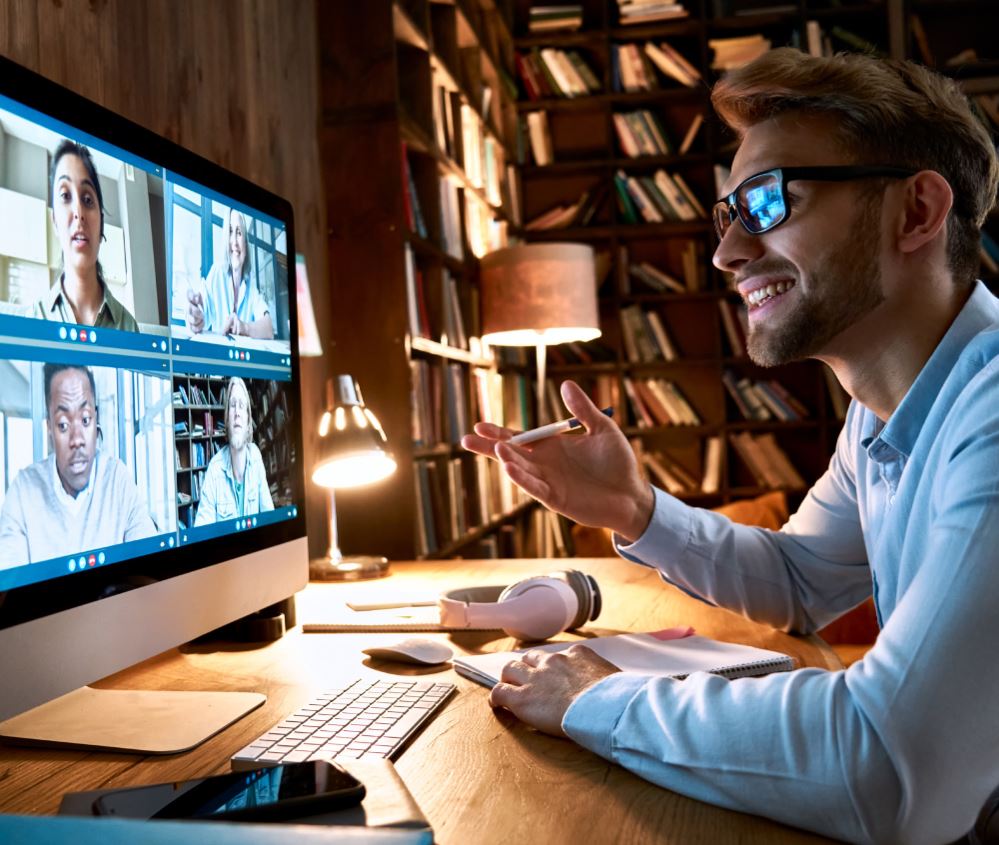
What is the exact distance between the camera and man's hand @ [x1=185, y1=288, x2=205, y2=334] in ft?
3.07

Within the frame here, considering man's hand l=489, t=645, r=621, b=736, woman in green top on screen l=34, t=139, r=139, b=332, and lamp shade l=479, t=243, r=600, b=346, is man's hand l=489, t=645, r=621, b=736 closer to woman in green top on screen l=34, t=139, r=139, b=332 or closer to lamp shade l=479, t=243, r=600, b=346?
woman in green top on screen l=34, t=139, r=139, b=332

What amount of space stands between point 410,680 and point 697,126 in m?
3.79

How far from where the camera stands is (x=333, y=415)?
1.69 metres

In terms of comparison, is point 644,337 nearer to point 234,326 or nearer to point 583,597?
point 583,597

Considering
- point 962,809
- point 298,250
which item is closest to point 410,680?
point 962,809

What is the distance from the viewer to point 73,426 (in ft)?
2.44

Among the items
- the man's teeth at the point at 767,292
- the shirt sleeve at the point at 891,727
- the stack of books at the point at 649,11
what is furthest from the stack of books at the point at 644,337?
the shirt sleeve at the point at 891,727

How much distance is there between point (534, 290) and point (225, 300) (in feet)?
7.08

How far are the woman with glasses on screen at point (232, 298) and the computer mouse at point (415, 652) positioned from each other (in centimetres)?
40

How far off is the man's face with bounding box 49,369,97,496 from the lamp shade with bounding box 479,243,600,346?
2.40 m

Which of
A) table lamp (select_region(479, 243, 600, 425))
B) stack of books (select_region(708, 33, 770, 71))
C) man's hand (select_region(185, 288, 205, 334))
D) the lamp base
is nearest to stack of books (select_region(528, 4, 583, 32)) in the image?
stack of books (select_region(708, 33, 770, 71))

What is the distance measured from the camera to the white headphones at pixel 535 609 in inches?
45.5

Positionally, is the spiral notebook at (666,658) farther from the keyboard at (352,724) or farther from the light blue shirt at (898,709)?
the light blue shirt at (898,709)

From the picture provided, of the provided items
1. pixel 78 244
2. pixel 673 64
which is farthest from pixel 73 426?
pixel 673 64
